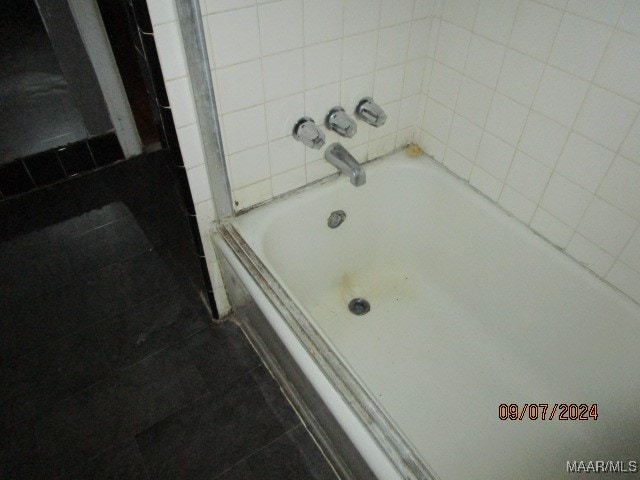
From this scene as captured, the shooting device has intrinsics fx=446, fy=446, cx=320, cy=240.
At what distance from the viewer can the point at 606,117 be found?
1.00m

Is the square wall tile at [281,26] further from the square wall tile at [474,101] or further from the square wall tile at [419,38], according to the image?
the square wall tile at [474,101]

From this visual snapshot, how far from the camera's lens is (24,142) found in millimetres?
2301

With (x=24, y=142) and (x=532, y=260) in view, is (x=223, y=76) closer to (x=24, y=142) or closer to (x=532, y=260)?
(x=532, y=260)

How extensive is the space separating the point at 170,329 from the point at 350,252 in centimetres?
71

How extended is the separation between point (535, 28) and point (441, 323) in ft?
3.07

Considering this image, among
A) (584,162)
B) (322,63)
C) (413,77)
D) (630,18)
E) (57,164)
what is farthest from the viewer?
(57,164)

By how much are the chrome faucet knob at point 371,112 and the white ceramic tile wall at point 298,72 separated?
0.08 ft

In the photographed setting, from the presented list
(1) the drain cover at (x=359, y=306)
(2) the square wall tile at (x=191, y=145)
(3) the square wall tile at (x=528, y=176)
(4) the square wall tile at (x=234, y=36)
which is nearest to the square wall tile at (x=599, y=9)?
(3) the square wall tile at (x=528, y=176)

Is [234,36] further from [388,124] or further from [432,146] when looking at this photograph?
[432,146]

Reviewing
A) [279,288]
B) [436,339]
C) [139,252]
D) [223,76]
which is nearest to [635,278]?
[436,339]

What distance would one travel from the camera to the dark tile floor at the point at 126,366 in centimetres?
130

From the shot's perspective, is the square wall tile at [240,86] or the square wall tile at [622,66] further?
the square wall tile at [240,86]
